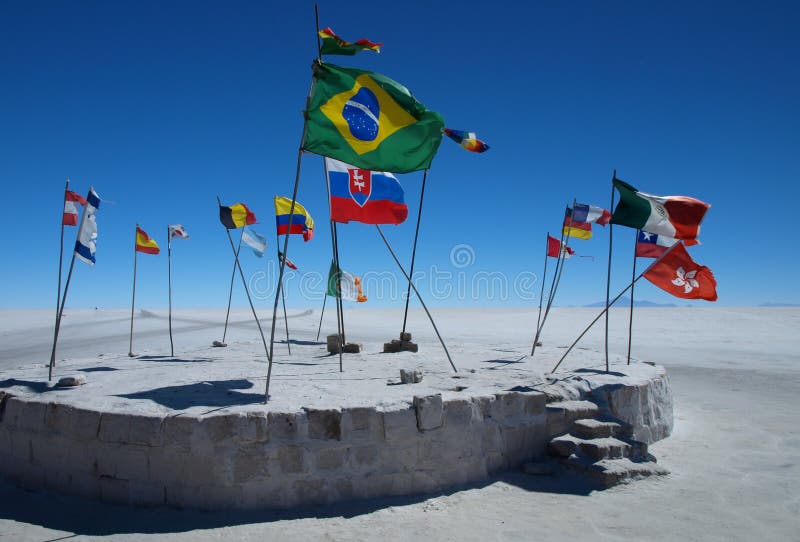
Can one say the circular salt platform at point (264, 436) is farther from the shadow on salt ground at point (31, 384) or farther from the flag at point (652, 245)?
the flag at point (652, 245)

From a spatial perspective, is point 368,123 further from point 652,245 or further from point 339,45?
point 652,245

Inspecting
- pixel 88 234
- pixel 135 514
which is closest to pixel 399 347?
pixel 88 234

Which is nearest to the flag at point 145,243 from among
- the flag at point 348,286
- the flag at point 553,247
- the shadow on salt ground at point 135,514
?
the flag at point 348,286

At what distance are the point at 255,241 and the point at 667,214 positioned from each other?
10.4 m

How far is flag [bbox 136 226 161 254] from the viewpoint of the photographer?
557 inches

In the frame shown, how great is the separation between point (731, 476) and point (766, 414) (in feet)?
18.2

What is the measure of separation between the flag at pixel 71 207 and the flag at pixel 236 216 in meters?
3.76

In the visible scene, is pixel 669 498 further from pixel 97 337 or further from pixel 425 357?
pixel 97 337

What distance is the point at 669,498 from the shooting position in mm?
6449

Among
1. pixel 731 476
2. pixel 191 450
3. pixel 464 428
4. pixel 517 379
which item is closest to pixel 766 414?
pixel 731 476

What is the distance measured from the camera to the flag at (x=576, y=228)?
14.4 m

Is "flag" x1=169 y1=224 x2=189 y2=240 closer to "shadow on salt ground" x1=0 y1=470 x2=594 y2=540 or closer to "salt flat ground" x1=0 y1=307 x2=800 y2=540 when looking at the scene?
"salt flat ground" x1=0 y1=307 x2=800 y2=540

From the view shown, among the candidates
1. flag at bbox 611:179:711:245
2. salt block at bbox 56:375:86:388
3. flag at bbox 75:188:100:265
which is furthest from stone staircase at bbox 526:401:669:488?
flag at bbox 75:188:100:265

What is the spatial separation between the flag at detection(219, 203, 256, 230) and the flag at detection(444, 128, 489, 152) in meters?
6.65
